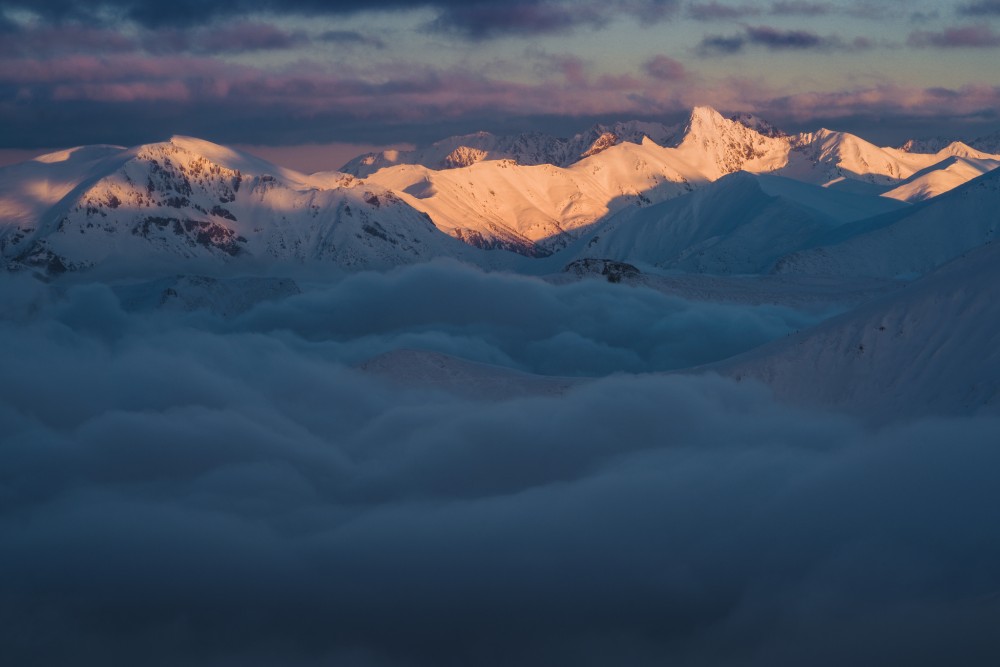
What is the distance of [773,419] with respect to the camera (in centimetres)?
14500

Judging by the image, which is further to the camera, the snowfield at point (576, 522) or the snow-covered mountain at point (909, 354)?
the snow-covered mountain at point (909, 354)

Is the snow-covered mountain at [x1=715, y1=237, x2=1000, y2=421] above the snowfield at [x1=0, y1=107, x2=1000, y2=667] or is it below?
above

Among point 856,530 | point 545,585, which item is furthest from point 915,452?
point 545,585

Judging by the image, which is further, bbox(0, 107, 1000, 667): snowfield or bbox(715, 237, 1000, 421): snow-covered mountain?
bbox(715, 237, 1000, 421): snow-covered mountain

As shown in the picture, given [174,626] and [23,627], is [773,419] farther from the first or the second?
[23,627]

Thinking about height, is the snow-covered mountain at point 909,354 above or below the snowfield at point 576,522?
above

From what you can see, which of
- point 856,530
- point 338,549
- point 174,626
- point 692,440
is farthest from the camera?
point 692,440

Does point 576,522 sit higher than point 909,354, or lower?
lower

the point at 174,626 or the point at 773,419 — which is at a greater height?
the point at 773,419

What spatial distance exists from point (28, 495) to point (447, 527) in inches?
2267

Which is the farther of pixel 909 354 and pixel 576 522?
pixel 909 354

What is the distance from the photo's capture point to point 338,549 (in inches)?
5453

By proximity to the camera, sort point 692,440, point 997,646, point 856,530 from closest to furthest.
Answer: point 997,646 < point 856,530 < point 692,440

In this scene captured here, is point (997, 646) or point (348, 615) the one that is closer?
point (997, 646)
